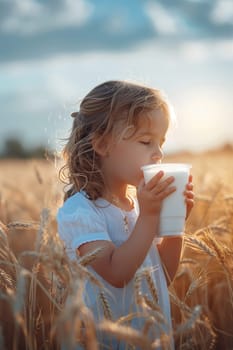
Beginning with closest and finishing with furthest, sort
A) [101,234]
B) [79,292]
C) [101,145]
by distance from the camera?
[79,292]
[101,234]
[101,145]

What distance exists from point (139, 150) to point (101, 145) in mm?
163

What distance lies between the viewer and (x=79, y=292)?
1.21 metres

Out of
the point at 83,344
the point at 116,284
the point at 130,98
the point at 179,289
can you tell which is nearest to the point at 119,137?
the point at 130,98

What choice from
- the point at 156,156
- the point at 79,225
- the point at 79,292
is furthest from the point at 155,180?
the point at 79,292

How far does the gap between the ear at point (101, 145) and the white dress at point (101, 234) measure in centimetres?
15

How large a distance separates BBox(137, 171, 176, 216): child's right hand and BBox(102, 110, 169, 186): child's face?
7.6 inches

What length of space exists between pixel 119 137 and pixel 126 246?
368mm

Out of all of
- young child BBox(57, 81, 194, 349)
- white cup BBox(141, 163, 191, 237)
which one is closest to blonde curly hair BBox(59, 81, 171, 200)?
young child BBox(57, 81, 194, 349)

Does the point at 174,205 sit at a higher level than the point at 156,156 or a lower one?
lower

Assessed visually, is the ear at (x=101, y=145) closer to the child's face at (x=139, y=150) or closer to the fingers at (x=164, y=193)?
the child's face at (x=139, y=150)

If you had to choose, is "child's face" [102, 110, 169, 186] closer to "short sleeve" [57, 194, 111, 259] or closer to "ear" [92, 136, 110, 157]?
"ear" [92, 136, 110, 157]

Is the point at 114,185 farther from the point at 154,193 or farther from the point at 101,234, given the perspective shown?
the point at 154,193

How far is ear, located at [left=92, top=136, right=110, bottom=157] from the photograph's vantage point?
2254mm

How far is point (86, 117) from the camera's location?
2346mm
